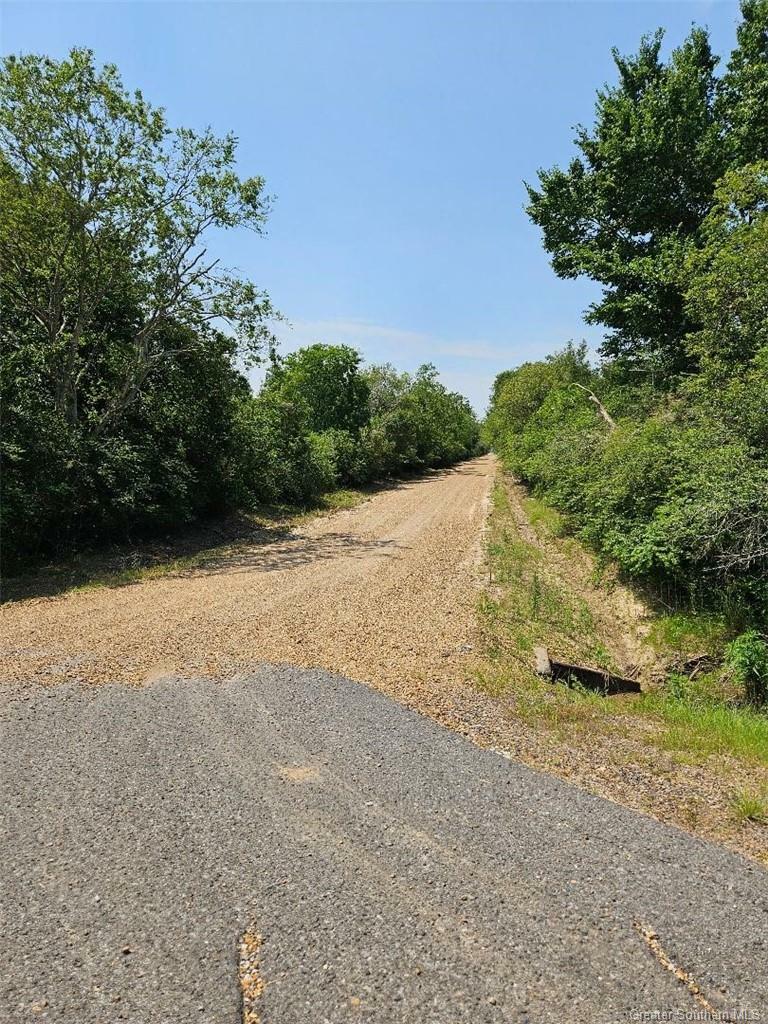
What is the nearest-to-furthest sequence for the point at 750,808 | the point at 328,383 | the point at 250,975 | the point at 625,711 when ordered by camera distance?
the point at 250,975 < the point at 750,808 < the point at 625,711 < the point at 328,383

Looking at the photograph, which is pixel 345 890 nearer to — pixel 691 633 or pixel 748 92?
pixel 691 633

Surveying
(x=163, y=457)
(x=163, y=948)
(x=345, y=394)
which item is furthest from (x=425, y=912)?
(x=345, y=394)

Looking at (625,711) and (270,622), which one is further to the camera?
(270,622)

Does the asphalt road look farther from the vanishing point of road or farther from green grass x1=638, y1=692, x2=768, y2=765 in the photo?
green grass x1=638, y1=692, x2=768, y2=765

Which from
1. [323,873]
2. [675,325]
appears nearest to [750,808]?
[323,873]

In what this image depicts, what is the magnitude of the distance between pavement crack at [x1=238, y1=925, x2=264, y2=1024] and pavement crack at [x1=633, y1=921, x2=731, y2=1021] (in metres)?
1.69

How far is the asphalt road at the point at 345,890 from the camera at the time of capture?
214 centimetres

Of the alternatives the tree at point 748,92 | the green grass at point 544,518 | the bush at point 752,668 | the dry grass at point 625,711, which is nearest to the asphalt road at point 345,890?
the dry grass at point 625,711

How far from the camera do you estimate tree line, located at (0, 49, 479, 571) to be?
10992 millimetres

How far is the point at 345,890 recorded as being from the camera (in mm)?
2713

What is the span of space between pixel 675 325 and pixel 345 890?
19480mm

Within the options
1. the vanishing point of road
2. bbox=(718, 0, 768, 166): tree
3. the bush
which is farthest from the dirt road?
bbox=(718, 0, 768, 166): tree

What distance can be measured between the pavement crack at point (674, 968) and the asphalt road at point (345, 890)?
0.02 meters

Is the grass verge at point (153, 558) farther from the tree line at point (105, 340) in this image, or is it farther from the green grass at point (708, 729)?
the green grass at point (708, 729)
